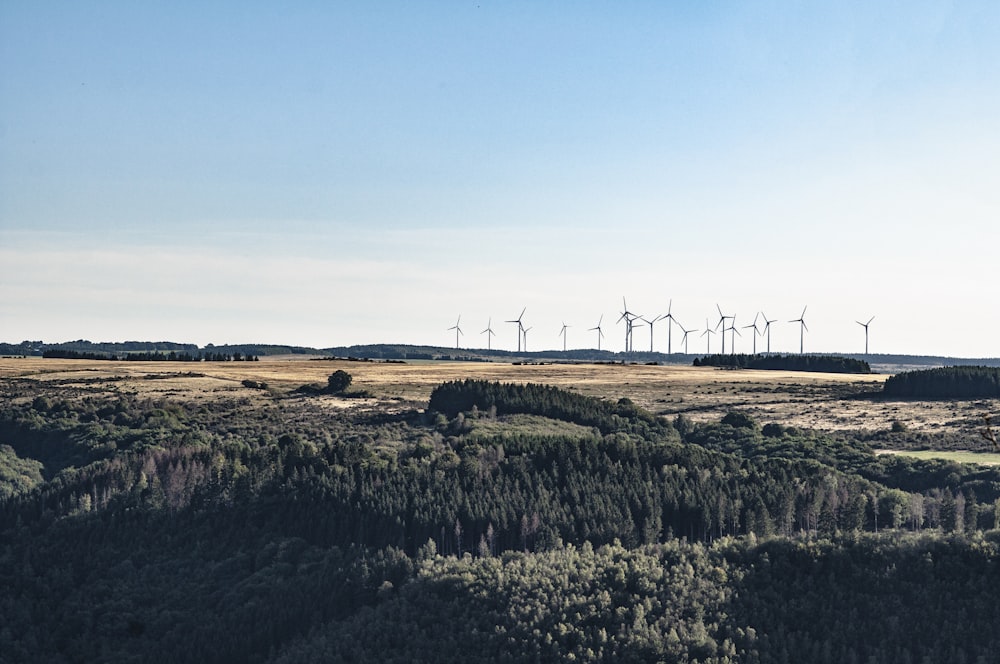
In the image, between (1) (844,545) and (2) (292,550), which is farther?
(2) (292,550)

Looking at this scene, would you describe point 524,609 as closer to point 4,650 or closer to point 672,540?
point 672,540

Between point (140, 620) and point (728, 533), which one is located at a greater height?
point (728, 533)

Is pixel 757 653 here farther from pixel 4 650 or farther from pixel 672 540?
pixel 4 650

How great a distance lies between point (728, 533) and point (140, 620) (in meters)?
93.5

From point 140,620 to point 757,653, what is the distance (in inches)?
3895

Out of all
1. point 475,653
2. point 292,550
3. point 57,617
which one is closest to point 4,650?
point 57,617

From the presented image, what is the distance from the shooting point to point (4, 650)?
600 feet

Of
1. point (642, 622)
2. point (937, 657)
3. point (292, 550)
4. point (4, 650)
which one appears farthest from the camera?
point (292, 550)

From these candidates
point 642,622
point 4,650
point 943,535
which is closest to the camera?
point 642,622

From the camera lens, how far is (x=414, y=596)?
16325 cm

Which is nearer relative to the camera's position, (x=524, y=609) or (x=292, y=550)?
(x=524, y=609)

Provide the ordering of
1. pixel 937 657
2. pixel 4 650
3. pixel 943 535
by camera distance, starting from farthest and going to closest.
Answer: pixel 4 650
pixel 943 535
pixel 937 657

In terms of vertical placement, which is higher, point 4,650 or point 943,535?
point 943,535

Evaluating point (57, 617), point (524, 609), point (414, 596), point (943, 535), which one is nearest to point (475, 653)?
point (524, 609)
